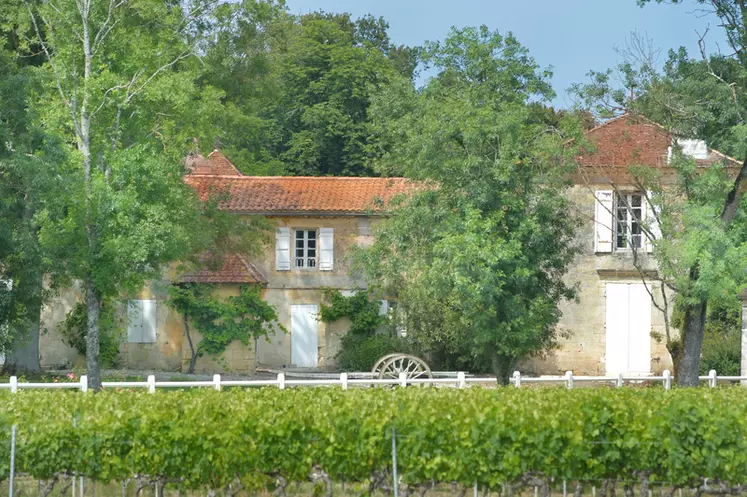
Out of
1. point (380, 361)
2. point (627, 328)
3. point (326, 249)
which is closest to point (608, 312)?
point (627, 328)

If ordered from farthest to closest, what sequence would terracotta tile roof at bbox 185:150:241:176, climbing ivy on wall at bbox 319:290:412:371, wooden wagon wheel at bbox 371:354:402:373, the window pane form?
terracotta tile roof at bbox 185:150:241:176
the window pane
climbing ivy on wall at bbox 319:290:412:371
wooden wagon wheel at bbox 371:354:402:373

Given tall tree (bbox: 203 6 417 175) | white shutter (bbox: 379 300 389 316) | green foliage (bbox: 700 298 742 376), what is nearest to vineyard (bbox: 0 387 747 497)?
green foliage (bbox: 700 298 742 376)

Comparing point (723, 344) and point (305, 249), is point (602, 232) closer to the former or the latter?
point (723, 344)

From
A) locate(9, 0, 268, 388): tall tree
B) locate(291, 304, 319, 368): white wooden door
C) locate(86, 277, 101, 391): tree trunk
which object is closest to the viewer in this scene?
locate(9, 0, 268, 388): tall tree

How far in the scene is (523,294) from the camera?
24.2 m

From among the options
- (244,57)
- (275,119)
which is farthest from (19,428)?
(275,119)

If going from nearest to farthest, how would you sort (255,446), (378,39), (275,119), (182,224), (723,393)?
(255,446), (723,393), (182,224), (275,119), (378,39)

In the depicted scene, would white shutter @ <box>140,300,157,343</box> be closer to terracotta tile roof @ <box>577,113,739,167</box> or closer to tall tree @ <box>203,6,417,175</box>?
tall tree @ <box>203,6,417,175</box>

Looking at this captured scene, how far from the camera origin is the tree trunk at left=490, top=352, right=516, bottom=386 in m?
24.4

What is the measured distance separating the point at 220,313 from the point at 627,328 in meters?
11.5

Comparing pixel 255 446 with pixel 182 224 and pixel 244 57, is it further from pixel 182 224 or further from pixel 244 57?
pixel 244 57

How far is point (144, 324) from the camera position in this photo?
1335 inches

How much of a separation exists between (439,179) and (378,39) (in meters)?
31.6

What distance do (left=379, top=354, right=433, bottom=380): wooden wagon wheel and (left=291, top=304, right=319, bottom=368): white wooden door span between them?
18.8ft
